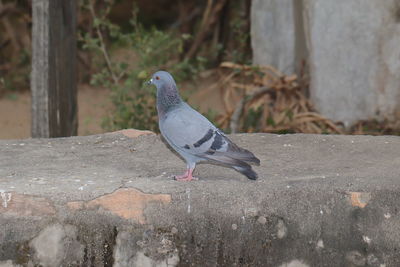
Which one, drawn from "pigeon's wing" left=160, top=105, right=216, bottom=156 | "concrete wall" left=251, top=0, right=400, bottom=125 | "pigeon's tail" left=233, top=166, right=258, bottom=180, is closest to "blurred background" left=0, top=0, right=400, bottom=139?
"concrete wall" left=251, top=0, right=400, bottom=125

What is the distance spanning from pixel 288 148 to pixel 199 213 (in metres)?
0.91

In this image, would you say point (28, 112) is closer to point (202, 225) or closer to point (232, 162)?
point (232, 162)

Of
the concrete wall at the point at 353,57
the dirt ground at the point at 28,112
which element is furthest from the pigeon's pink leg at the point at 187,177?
the dirt ground at the point at 28,112

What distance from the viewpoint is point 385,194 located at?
290cm

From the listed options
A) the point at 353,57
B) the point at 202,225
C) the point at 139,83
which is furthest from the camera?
the point at 139,83

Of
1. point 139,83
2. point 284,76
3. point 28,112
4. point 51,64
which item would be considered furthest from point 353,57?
point 28,112

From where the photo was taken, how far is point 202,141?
2986 mm

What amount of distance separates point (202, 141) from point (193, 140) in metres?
0.03

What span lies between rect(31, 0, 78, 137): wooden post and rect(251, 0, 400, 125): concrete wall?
1.54 meters

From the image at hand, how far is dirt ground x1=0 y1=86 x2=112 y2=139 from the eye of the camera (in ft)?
20.0

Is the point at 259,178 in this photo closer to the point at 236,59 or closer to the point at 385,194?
the point at 385,194

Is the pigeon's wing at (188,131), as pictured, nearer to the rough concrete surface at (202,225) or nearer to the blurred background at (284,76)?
the rough concrete surface at (202,225)

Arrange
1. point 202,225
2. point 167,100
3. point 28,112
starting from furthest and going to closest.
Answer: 1. point 28,112
2. point 167,100
3. point 202,225

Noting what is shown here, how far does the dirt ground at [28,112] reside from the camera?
6.09m
